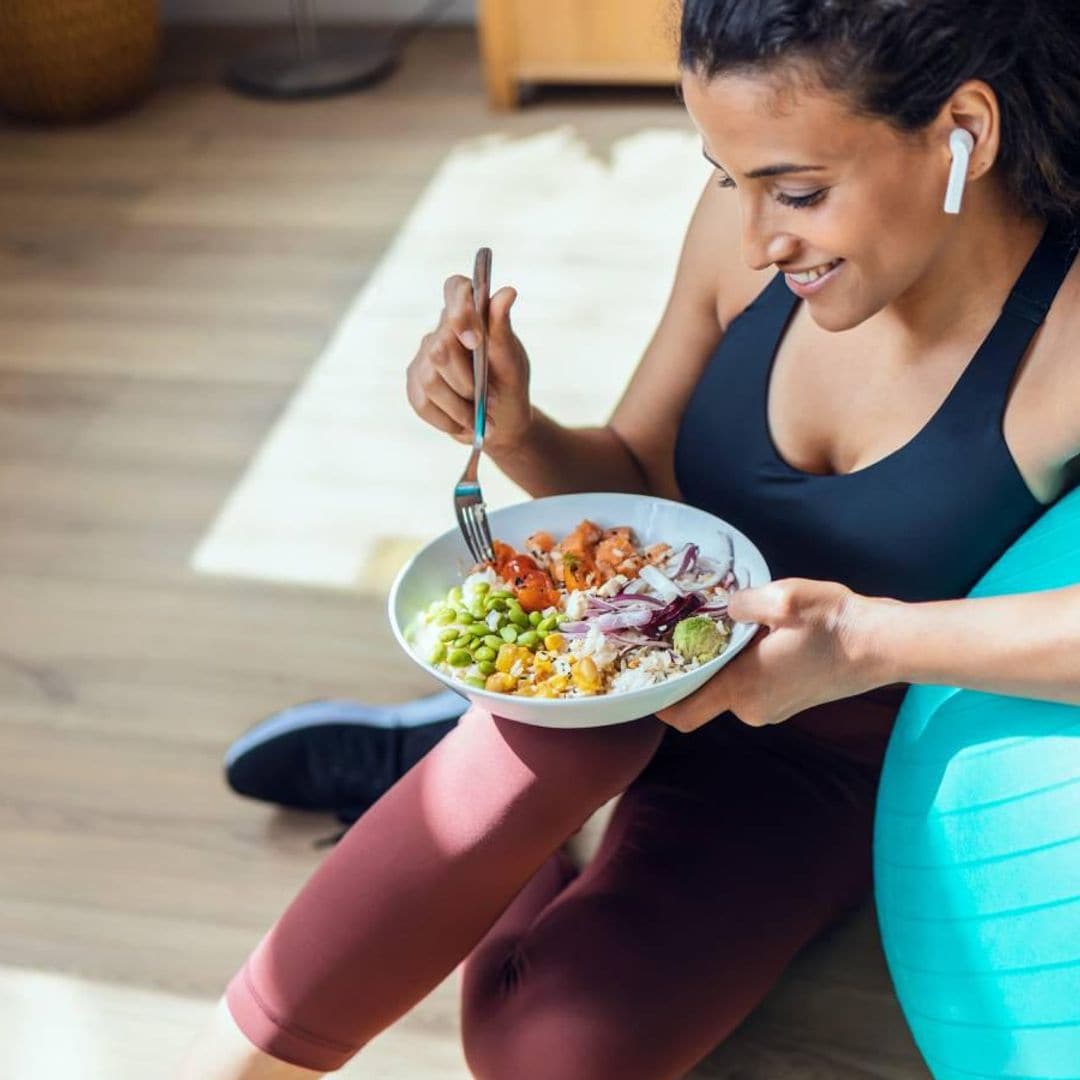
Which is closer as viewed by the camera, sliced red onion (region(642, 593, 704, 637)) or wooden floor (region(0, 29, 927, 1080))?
sliced red onion (region(642, 593, 704, 637))

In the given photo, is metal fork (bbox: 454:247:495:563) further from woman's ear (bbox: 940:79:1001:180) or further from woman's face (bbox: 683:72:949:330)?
woman's ear (bbox: 940:79:1001:180)

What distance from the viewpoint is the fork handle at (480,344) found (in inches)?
49.4

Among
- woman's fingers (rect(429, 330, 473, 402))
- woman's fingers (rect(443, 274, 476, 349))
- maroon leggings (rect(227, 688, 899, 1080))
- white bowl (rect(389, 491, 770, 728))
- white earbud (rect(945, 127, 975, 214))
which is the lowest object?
maroon leggings (rect(227, 688, 899, 1080))

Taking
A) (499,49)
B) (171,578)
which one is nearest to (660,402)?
(171,578)

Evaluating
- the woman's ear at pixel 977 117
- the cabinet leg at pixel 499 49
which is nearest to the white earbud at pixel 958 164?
the woman's ear at pixel 977 117

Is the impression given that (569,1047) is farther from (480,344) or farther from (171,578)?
(171,578)

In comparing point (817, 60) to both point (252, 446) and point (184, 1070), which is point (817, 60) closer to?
point (184, 1070)

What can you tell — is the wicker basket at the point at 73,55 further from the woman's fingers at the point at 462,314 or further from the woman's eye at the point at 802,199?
the woman's eye at the point at 802,199

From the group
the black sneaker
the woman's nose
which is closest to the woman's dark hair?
the woman's nose

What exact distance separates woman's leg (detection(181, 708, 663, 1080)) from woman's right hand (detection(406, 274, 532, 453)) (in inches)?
10.1

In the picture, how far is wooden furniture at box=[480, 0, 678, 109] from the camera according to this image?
133 inches

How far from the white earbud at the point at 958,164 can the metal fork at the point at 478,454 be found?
35cm

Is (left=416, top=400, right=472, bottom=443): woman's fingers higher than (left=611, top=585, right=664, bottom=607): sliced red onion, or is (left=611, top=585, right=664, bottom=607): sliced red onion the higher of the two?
(left=416, top=400, right=472, bottom=443): woman's fingers

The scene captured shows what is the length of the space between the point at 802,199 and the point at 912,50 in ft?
0.41
